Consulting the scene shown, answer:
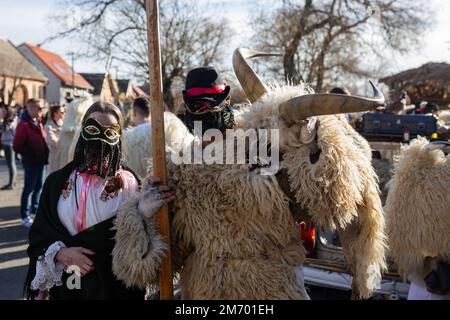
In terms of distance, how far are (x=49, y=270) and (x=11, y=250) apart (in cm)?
480

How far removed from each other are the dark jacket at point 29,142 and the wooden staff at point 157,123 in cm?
631

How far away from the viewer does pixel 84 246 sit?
2.29 meters

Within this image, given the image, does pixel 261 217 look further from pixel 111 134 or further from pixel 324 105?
pixel 111 134

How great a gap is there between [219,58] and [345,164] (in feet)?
55.8

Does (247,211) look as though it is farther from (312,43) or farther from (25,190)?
(312,43)

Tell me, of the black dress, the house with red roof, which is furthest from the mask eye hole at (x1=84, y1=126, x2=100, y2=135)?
the house with red roof

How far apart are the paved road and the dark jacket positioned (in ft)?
3.89

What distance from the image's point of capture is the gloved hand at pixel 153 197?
6.48 feet

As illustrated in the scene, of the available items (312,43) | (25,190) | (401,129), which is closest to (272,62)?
(312,43)

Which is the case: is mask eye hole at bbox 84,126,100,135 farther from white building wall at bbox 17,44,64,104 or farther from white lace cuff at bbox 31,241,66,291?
white building wall at bbox 17,44,64,104

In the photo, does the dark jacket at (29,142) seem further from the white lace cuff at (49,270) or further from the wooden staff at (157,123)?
the wooden staff at (157,123)

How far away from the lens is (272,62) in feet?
54.6

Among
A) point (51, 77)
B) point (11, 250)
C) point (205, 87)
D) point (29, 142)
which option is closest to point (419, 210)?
point (205, 87)

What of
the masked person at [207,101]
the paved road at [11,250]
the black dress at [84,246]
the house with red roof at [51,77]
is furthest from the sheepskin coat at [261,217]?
the house with red roof at [51,77]
